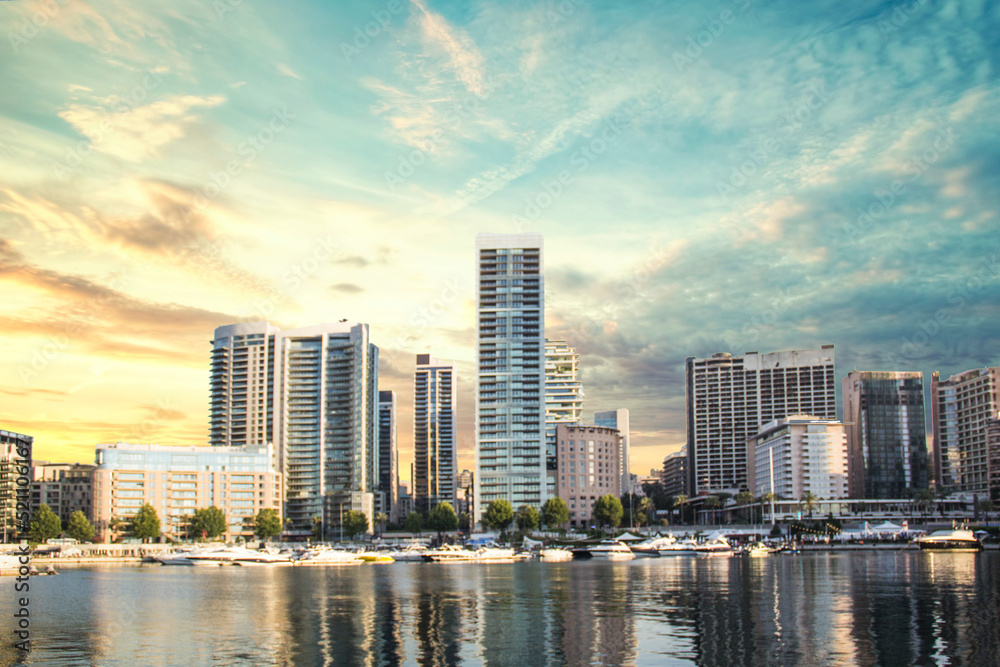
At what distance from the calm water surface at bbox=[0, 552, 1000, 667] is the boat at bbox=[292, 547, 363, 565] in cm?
7479

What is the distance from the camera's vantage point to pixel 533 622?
64188mm

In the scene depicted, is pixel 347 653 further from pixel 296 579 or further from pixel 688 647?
pixel 296 579

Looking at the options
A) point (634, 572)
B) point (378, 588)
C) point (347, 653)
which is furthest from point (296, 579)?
point (347, 653)

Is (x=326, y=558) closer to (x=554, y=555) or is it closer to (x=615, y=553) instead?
(x=554, y=555)

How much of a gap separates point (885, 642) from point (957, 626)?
995 cm

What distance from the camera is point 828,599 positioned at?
7888 cm

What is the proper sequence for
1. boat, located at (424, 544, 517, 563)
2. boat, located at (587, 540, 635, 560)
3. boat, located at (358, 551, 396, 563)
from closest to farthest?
boat, located at (424, 544, 517, 563)
boat, located at (587, 540, 635, 560)
boat, located at (358, 551, 396, 563)

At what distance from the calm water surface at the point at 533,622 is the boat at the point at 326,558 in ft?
245

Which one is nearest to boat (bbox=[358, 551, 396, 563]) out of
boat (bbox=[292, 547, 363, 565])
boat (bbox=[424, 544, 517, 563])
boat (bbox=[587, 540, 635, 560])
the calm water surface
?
boat (bbox=[292, 547, 363, 565])

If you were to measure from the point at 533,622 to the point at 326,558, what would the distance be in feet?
424

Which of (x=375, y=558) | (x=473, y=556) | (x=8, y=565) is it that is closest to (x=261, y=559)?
(x=375, y=558)

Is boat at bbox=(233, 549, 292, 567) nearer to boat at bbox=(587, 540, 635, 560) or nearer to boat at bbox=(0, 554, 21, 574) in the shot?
boat at bbox=(0, 554, 21, 574)

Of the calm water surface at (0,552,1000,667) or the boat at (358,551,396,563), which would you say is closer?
the calm water surface at (0,552,1000,667)

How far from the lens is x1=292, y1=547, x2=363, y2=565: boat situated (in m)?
183
